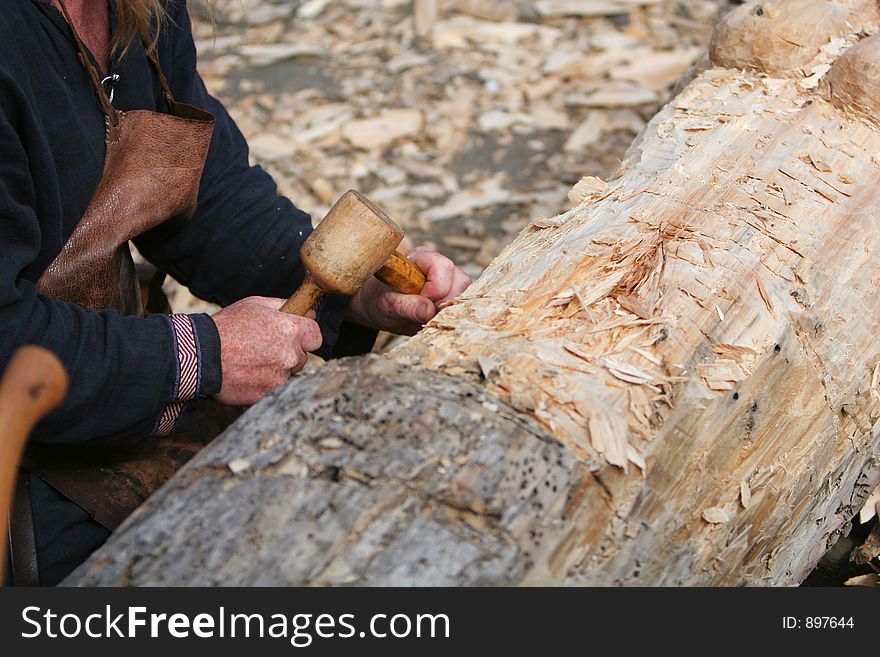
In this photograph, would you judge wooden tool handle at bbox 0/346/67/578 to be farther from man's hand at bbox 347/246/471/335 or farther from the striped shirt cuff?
man's hand at bbox 347/246/471/335

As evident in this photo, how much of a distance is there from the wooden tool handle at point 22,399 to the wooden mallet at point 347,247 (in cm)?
82

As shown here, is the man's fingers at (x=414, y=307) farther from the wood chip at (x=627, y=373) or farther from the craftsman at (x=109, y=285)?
the wood chip at (x=627, y=373)

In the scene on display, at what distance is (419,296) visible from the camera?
82.5 inches

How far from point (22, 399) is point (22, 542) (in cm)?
90

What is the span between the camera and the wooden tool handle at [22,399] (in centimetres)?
98

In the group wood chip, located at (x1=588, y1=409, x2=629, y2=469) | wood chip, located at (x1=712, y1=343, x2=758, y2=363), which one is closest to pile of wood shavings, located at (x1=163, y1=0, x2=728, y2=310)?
wood chip, located at (x1=712, y1=343, x2=758, y2=363)

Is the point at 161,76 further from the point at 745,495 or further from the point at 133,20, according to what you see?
the point at 745,495

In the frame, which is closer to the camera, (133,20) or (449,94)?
(133,20)

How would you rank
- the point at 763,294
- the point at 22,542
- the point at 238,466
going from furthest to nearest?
the point at 22,542, the point at 763,294, the point at 238,466

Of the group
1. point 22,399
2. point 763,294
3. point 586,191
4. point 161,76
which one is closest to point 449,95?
point 161,76
